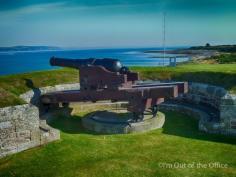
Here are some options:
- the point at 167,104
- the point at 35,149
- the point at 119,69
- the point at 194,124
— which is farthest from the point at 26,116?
the point at 167,104

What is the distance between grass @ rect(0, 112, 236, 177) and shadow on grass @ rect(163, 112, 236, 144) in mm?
30

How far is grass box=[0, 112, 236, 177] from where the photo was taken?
26.9ft

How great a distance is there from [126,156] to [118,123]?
268 cm

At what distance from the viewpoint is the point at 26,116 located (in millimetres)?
9727

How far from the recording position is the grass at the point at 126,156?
819cm

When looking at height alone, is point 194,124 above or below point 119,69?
below

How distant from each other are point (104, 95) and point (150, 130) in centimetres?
200

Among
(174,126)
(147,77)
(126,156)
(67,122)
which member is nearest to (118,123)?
(174,126)

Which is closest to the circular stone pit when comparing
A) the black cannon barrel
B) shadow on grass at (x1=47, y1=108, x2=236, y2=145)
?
shadow on grass at (x1=47, y1=108, x2=236, y2=145)

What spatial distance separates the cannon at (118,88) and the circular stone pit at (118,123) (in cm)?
33

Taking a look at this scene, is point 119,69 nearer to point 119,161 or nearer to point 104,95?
point 104,95

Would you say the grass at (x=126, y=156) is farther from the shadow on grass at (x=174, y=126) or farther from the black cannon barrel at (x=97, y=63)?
the black cannon barrel at (x=97, y=63)

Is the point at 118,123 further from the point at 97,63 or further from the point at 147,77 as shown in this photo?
the point at 147,77

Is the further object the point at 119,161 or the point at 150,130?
the point at 150,130
